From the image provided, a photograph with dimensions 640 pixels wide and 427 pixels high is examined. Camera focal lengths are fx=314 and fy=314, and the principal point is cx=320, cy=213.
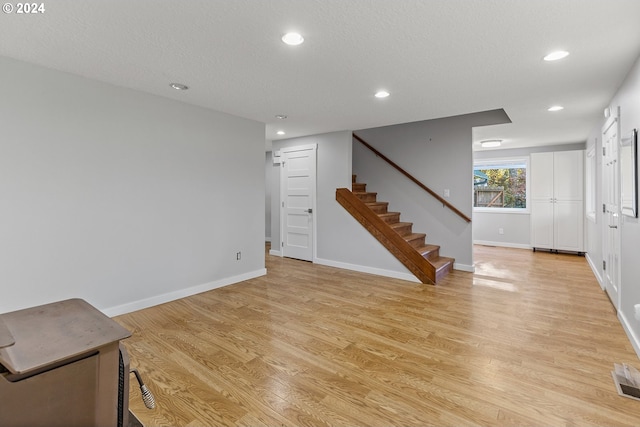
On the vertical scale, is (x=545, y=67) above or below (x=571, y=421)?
above

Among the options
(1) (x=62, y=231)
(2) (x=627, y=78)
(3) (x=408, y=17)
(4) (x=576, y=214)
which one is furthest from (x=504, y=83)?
(4) (x=576, y=214)

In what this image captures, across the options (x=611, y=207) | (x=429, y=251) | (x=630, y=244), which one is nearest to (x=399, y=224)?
(x=429, y=251)

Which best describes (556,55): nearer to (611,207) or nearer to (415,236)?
(611,207)

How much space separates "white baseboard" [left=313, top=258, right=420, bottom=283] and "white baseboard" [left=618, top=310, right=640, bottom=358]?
2.07 meters

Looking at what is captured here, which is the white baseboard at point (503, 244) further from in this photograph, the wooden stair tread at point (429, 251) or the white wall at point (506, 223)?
the wooden stair tread at point (429, 251)

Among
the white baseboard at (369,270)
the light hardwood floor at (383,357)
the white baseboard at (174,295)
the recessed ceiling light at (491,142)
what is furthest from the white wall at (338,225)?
the recessed ceiling light at (491,142)

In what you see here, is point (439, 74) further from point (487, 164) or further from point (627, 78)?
point (487, 164)

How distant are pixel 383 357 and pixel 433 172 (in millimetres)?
3728

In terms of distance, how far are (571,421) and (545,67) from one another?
8.36 feet

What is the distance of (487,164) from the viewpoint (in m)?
7.60

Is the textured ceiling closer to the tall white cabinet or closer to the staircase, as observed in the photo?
the staircase

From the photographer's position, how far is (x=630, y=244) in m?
2.64

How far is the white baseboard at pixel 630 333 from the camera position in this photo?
2389 mm

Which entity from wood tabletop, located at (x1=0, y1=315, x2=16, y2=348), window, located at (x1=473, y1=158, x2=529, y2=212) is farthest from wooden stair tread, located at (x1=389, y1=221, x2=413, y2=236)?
wood tabletop, located at (x1=0, y1=315, x2=16, y2=348)
